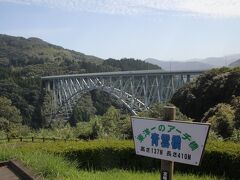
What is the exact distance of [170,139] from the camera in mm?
4625

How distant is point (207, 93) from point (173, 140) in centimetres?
3119

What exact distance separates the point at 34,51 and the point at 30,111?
10378 centimetres

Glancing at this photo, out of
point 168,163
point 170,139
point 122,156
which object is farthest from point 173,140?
point 122,156

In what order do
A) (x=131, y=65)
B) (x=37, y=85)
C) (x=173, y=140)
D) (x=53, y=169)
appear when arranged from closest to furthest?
(x=173, y=140)
(x=53, y=169)
(x=37, y=85)
(x=131, y=65)

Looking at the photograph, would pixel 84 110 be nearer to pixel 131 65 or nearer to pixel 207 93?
pixel 131 65

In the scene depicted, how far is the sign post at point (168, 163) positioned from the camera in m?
4.74

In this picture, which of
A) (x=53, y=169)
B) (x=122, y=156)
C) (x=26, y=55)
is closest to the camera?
(x=53, y=169)

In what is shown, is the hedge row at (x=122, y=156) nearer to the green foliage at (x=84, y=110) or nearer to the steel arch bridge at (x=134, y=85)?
the steel arch bridge at (x=134, y=85)

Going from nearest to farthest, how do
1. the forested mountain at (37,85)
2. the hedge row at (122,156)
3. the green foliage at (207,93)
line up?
1. the hedge row at (122,156)
2. the green foliage at (207,93)
3. the forested mountain at (37,85)

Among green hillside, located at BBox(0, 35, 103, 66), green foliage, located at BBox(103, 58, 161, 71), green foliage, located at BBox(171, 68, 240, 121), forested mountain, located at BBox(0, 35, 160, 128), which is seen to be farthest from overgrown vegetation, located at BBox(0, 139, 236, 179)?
green hillside, located at BBox(0, 35, 103, 66)

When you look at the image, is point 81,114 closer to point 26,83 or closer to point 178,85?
point 26,83

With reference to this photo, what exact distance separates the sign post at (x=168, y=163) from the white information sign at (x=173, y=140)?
89 millimetres

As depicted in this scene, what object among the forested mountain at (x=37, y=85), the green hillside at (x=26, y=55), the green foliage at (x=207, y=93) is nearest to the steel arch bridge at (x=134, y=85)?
the green foliage at (x=207, y=93)

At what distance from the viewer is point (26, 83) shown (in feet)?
299
